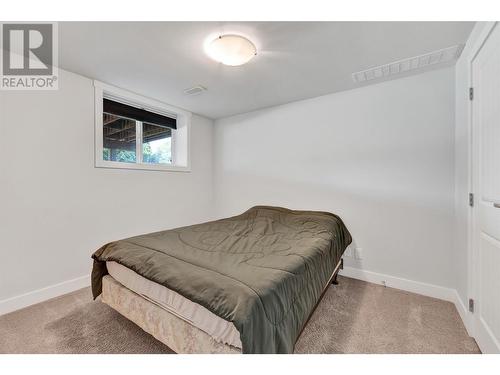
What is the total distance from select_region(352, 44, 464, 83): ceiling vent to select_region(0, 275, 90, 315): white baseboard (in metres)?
3.57

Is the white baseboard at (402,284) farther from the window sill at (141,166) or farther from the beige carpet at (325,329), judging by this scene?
the window sill at (141,166)

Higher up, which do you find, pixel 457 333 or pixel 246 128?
pixel 246 128

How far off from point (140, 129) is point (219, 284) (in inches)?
104

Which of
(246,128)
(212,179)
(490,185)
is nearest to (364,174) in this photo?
(490,185)

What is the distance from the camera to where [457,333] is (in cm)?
158

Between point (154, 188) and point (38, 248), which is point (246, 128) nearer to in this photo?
point (154, 188)

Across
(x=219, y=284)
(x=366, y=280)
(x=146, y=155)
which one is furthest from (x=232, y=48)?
(x=366, y=280)

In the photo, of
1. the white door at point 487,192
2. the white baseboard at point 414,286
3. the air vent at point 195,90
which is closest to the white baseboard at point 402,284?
the white baseboard at point 414,286

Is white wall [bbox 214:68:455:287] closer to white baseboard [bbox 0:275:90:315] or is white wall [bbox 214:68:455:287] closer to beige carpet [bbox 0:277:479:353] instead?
beige carpet [bbox 0:277:479:353]

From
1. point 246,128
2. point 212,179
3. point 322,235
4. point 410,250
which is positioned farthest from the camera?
point 212,179

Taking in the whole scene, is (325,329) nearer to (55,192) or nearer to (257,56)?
(257,56)

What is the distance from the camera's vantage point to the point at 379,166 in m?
2.40

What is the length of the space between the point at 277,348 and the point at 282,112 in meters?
2.77

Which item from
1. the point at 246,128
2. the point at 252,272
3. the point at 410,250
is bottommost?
the point at 410,250
